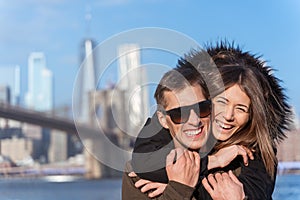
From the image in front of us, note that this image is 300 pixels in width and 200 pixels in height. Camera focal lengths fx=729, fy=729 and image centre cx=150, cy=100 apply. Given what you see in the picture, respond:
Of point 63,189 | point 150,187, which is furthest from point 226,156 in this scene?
point 63,189

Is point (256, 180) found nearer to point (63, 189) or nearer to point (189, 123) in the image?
point (189, 123)

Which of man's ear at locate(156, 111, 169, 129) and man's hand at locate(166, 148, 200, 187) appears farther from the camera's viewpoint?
man's ear at locate(156, 111, 169, 129)

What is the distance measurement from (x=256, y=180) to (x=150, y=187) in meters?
0.22

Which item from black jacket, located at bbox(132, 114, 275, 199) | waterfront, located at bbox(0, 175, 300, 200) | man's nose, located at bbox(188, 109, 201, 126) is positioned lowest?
waterfront, located at bbox(0, 175, 300, 200)

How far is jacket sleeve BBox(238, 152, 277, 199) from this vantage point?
1.48 metres

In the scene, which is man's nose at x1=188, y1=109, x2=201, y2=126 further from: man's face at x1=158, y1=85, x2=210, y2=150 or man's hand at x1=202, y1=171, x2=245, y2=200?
man's hand at x1=202, y1=171, x2=245, y2=200

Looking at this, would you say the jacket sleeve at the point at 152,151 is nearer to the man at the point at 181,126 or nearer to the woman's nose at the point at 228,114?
the man at the point at 181,126

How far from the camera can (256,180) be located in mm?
1503

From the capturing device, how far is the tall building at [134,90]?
1531mm

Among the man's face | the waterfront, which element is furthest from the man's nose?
the waterfront

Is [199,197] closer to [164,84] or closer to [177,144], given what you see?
[177,144]

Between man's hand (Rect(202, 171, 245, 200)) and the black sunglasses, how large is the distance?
13 centimetres

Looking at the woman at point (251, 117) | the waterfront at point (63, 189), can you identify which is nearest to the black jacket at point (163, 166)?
the woman at point (251, 117)

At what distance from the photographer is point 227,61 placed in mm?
1604
